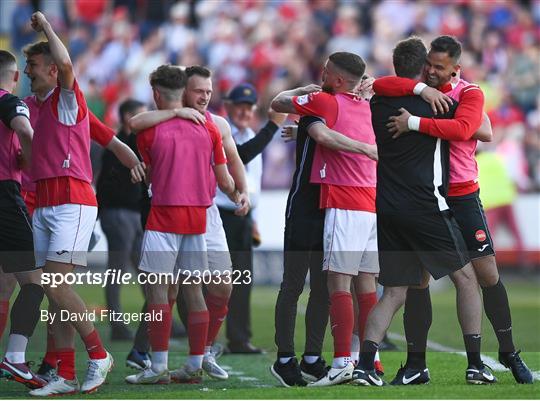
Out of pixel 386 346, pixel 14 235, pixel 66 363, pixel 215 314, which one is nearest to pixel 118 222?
pixel 386 346

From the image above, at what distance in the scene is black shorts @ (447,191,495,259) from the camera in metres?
8.12

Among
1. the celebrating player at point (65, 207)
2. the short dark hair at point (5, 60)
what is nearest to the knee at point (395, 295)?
the celebrating player at point (65, 207)

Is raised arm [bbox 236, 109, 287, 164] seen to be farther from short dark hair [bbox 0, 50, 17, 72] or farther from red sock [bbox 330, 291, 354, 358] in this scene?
short dark hair [bbox 0, 50, 17, 72]

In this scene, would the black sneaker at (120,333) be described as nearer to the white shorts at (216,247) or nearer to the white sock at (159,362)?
the white shorts at (216,247)

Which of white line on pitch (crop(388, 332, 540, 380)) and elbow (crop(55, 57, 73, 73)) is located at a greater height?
elbow (crop(55, 57, 73, 73))

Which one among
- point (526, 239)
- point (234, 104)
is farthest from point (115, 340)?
point (526, 239)

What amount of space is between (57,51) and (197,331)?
2.08 m

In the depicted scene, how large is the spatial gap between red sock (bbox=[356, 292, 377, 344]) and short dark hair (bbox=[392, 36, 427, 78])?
1.58m

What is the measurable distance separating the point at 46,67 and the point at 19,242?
3.82ft

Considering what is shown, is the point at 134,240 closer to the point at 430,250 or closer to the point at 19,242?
the point at 19,242

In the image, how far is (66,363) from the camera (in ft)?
26.8

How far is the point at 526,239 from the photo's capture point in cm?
1886

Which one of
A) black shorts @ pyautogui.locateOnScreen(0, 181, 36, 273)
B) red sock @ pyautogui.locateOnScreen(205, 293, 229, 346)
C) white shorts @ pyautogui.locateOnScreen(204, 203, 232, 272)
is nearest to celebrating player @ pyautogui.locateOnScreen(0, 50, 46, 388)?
black shorts @ pyautogui.locateOnScreen(0, 181, 36, 273)

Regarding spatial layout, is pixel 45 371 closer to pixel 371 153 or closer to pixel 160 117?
pixel 160 117
